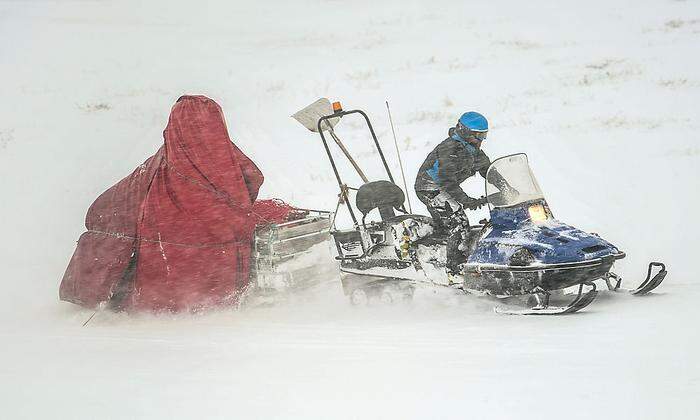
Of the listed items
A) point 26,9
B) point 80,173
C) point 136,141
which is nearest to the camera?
point 80,173

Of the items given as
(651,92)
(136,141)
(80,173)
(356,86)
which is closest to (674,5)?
(651,92)

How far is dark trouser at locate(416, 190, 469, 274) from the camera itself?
738 centimetres

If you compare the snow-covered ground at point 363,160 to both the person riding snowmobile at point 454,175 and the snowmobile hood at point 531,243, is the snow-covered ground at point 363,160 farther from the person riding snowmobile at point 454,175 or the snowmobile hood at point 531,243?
the person riding snowmobile at point 454,175

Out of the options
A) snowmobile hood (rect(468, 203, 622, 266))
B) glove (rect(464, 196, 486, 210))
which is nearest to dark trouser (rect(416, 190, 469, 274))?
glove (rect(464, 196, 486, 210))

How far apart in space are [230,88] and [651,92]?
10143mm

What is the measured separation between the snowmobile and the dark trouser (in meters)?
0.02

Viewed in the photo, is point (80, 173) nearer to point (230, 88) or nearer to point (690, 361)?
point (230, 88)

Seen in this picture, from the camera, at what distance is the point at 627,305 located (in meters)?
6.58

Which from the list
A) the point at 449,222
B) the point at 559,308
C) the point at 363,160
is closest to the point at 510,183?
the point at 449,222

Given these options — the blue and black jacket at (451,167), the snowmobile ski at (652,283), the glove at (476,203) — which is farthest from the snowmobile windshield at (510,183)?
the snowmobile ski at (652,283)

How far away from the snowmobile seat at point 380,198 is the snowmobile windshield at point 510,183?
117 cm

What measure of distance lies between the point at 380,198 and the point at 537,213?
1.70 meters

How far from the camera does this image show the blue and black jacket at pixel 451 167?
7.52 metres

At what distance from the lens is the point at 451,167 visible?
7.52 meters
